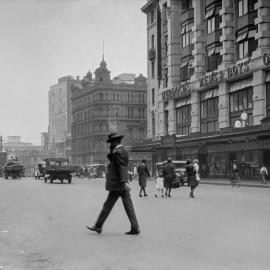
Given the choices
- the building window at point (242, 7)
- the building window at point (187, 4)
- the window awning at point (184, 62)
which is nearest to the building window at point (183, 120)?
the window awning at point (184, 62)

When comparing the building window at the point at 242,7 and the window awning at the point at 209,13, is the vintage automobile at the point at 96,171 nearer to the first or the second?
the window awning at the point at 209,13

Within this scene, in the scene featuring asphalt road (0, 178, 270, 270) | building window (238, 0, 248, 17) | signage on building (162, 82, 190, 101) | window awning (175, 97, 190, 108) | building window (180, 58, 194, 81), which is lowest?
asphalt road (0, 178, 270, 270)

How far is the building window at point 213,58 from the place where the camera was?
49219mm

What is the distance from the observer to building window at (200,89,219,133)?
162 ft

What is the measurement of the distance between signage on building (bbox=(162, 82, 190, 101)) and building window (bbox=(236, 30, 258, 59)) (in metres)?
9.00

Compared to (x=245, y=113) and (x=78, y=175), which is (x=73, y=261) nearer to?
(x=245, y=113)

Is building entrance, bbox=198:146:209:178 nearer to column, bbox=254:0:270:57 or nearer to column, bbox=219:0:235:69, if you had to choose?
column, bbox=219:0:235:69

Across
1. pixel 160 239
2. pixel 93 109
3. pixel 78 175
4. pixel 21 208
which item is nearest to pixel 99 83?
pixel 93 109

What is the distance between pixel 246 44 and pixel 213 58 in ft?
18.8

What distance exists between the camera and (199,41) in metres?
51.8

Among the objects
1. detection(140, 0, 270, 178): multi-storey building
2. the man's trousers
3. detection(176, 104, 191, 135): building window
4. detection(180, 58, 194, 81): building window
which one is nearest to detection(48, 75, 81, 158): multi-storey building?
detection(140, 0, 270, 178): multi-storey building

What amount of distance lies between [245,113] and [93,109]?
68309mm

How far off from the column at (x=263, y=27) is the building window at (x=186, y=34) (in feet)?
43.0

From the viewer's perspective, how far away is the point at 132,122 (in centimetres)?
10831
